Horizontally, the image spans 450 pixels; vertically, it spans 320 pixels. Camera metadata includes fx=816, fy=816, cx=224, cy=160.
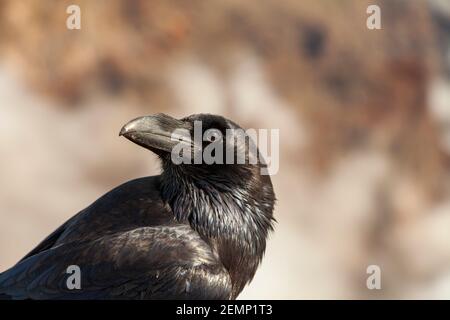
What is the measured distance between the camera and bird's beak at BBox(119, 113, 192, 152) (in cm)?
432

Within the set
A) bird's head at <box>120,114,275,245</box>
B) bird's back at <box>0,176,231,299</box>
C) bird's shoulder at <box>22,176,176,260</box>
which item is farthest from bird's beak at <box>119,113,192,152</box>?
bird's back at <box>0,176,231,299</box>

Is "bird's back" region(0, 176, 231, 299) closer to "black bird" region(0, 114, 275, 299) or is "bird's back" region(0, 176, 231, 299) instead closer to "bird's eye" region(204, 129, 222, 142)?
"black bird" region(0, 114, 275, 299)

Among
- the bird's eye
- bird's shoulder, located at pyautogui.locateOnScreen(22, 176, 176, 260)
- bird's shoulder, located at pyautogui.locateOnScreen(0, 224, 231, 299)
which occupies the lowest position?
bird's shoulder, located at pyautogui.locateOnScreen(0, 224, 231, 299)

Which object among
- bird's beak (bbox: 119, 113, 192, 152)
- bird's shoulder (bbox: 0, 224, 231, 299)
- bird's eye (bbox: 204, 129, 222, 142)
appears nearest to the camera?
bird's shoulder (bbox: 0, 224, 231, 299)

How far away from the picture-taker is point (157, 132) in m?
4.40

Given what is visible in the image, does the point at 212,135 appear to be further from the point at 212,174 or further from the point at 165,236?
the point at 165,236

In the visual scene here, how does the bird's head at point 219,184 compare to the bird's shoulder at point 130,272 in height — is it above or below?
above

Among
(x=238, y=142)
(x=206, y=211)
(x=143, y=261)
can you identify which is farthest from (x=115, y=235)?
(x=238, y=142)

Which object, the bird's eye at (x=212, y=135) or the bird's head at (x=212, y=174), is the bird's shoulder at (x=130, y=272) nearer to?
the bird's head at (x=212, y=174)

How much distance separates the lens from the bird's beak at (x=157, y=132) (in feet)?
14.2

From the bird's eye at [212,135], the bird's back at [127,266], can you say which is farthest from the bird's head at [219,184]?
the bird's back at [127,266]

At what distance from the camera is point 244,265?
14.8 ft

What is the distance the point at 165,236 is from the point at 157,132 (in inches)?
22.3
